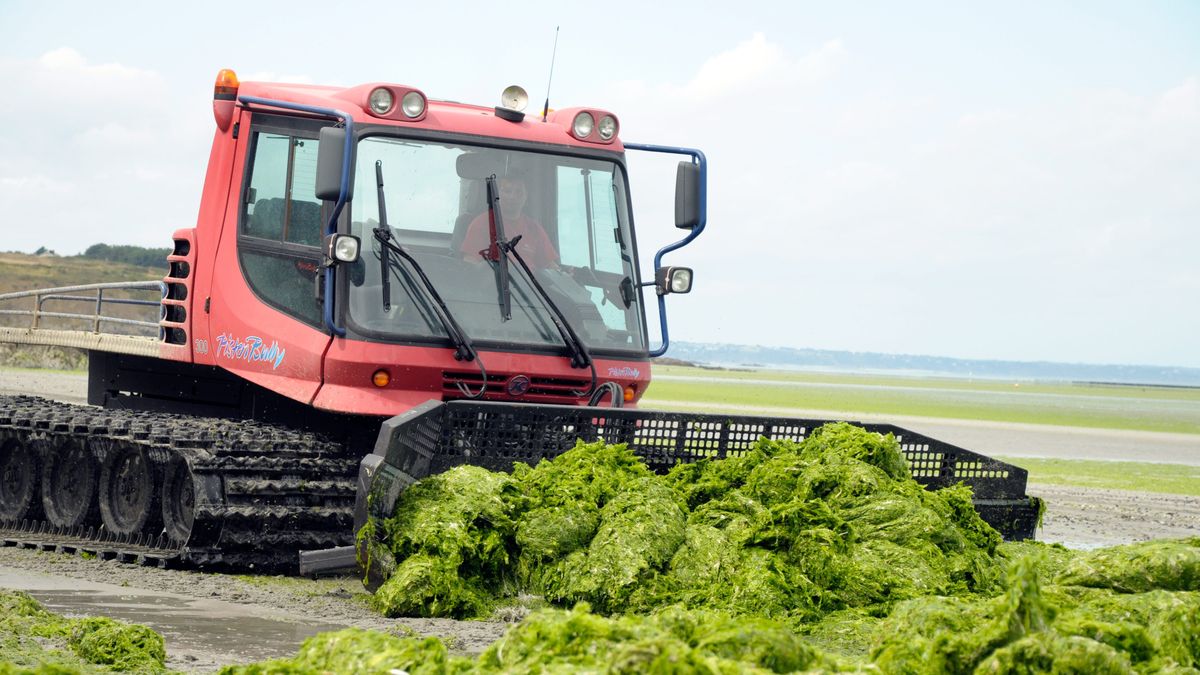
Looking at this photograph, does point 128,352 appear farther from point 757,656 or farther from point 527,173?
point 757,656

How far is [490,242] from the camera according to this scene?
9352mm

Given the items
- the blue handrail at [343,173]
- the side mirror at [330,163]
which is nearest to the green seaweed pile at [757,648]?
the side mirror at [330,163]

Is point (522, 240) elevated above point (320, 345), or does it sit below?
above

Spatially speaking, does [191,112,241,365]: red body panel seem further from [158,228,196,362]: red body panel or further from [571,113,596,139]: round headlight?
[571,113,596,139]: round headlight

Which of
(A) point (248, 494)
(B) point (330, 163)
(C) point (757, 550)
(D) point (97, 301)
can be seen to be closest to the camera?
(C) point (757, 550)

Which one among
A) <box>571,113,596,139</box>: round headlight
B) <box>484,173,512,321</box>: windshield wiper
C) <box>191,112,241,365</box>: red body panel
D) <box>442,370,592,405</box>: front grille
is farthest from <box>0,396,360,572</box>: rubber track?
<box>571,113,596,139</box>: round headlight

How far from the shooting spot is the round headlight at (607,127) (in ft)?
33.3

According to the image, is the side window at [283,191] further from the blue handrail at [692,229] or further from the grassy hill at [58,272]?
the grassy hill at [58,272]

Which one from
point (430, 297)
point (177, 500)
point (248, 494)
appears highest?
point (430, 297)

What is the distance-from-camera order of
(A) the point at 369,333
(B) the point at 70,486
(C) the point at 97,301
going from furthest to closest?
(C) the point at 97,301 → (B) the point at 70,486 → (A) the point at 369,333

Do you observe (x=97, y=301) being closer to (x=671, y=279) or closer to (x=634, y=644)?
(x=671, y=279)

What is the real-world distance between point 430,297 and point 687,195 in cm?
198

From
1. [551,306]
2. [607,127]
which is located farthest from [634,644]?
[607,127]

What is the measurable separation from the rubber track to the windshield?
2.91 ft
